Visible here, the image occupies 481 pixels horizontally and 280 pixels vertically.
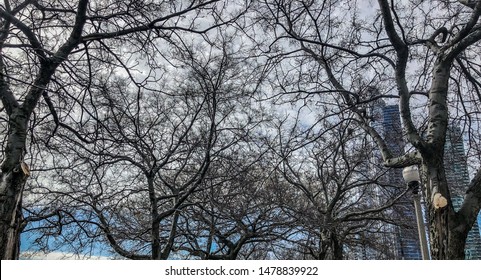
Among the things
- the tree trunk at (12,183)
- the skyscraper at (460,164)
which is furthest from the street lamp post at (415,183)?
the tree trunk at (12,183)

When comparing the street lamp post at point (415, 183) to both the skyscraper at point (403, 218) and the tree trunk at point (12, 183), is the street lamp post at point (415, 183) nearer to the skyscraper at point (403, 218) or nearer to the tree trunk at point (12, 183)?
the skyscraper at point (403, 218)

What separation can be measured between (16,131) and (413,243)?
1120 centimetres

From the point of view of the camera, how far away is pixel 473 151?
22.2 feet

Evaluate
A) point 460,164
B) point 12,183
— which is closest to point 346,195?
point 460,164

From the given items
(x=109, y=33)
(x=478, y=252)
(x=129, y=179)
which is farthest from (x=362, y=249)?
(x=109, y=33)

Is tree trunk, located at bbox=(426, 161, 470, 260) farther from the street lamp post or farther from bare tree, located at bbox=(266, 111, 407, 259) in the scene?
bare tree, located at bbox=(266, 111, 407, 259)

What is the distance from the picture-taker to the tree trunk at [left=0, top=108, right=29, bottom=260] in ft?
13.3

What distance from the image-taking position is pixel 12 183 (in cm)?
422

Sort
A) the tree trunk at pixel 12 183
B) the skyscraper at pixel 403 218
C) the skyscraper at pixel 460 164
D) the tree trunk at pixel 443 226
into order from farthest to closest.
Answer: the skyscraper at pixel 403 218 < the skyscraper at pixel 460 164 < the tree trunk at pixel 443 226 < the tree trunk at pixel 12 183

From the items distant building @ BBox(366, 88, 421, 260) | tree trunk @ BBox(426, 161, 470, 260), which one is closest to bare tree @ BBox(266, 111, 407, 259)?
distant building @ BBox(366, 88, 421, 260)

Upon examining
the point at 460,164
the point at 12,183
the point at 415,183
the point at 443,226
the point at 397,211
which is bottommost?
the point at 443,226

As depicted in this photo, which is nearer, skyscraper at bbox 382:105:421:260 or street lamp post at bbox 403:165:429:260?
street lamp post at bbox 403:165:429:260

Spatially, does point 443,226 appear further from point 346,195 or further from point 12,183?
point 346,195

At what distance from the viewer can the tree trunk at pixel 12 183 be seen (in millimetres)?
4039
